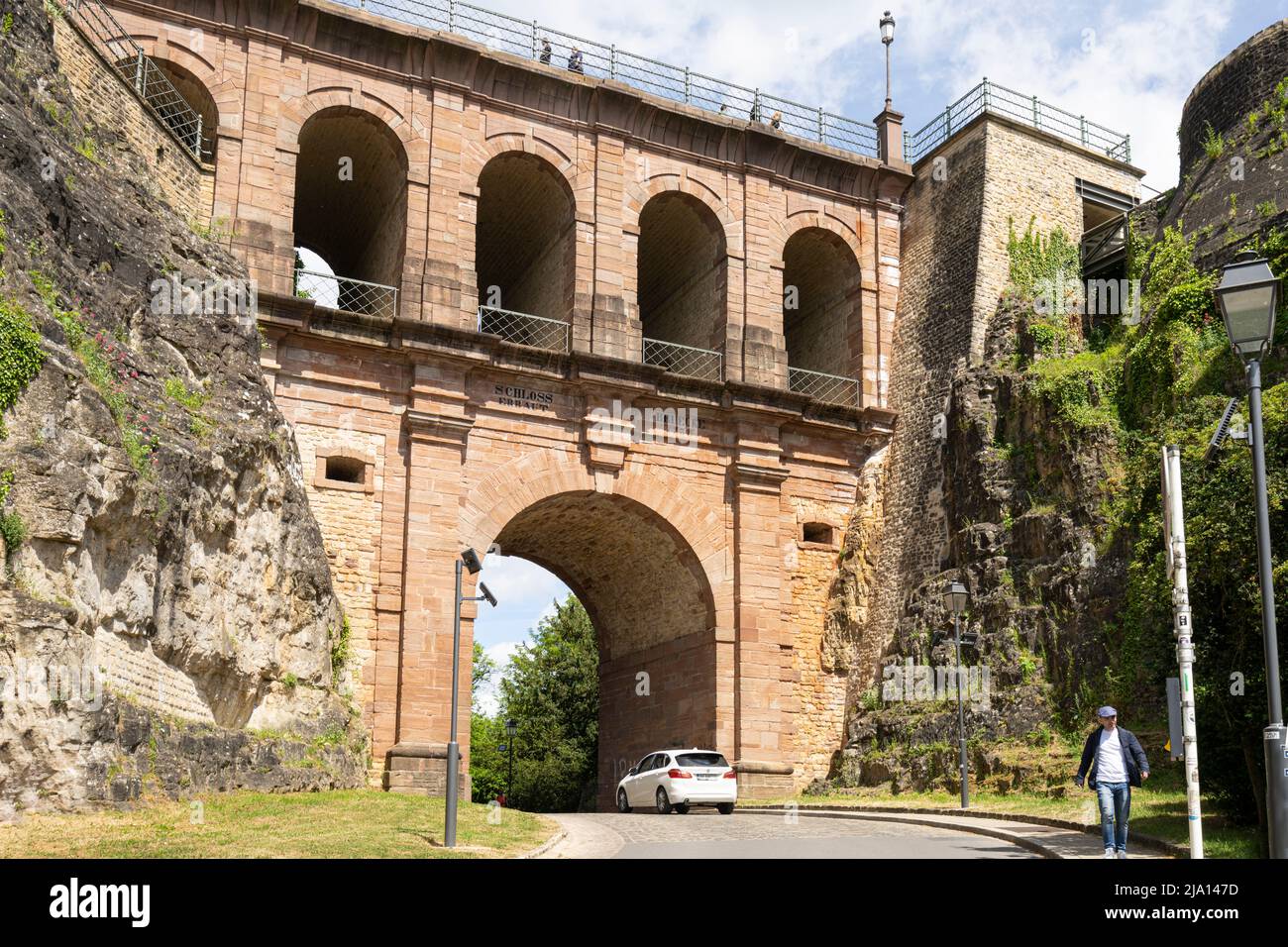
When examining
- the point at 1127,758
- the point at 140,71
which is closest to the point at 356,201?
the point at 140,71

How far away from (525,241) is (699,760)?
45.1ft

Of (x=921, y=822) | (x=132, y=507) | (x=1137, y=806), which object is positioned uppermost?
(x=132, y=507)

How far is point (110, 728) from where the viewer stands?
14609 millimetres

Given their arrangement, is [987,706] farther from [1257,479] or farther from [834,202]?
[1257,479]

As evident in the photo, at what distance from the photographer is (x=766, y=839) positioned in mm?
16453

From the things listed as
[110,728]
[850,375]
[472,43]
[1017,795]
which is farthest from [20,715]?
[850,375]

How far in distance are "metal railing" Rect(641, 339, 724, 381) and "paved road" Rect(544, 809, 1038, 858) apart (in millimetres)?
10937

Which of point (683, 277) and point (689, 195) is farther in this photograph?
point (683, 277)

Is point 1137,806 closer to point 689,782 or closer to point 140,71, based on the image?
point 689,782

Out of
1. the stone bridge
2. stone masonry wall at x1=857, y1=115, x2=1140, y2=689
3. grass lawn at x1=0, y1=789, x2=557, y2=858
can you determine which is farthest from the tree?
grass lawn at x1=0, y1=789, x2=557, y2=858

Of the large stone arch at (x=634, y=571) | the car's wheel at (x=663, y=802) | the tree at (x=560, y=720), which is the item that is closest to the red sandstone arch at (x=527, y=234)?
the large stone arch at (x=634, y=571)

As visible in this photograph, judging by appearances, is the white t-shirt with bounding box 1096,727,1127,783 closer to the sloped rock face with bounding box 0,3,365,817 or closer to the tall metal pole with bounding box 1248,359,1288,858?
the tall metal pole with bounding box 1248,359,1288,858

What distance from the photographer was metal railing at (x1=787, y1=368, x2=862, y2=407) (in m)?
30.8

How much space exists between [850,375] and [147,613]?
19.0m
